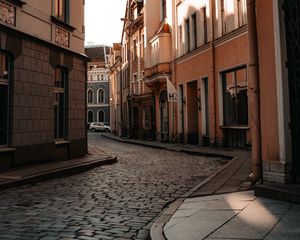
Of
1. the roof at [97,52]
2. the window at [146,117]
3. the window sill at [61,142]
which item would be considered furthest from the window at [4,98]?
the roof at [97,52]

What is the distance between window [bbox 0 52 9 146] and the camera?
11841 mm

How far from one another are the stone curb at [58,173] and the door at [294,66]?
616 centimetres

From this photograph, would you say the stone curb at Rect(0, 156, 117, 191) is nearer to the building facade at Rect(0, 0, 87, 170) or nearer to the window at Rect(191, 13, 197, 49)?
the building facade at Rect(0, 0, 87, 170)

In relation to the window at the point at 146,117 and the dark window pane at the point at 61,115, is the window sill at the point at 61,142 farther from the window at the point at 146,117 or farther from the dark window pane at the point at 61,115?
the window at the point at 146,117

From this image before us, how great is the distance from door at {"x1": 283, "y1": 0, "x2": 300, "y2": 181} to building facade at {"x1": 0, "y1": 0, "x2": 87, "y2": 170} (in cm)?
774

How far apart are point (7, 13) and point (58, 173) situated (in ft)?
15.5

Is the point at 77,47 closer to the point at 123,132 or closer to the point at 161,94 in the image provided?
the point at 161,94

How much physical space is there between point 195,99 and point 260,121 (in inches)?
667

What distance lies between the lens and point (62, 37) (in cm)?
1523

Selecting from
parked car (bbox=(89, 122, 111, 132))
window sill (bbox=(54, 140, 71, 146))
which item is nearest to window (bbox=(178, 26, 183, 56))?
window sill (bbox=(54, 140, 71, 146))

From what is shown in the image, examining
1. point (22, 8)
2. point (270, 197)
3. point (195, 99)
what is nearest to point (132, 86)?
point (195, 99)

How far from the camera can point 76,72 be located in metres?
16.3

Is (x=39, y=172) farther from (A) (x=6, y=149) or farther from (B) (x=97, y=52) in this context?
(B) (x=97, y=52)

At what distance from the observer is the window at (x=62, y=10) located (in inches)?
594
